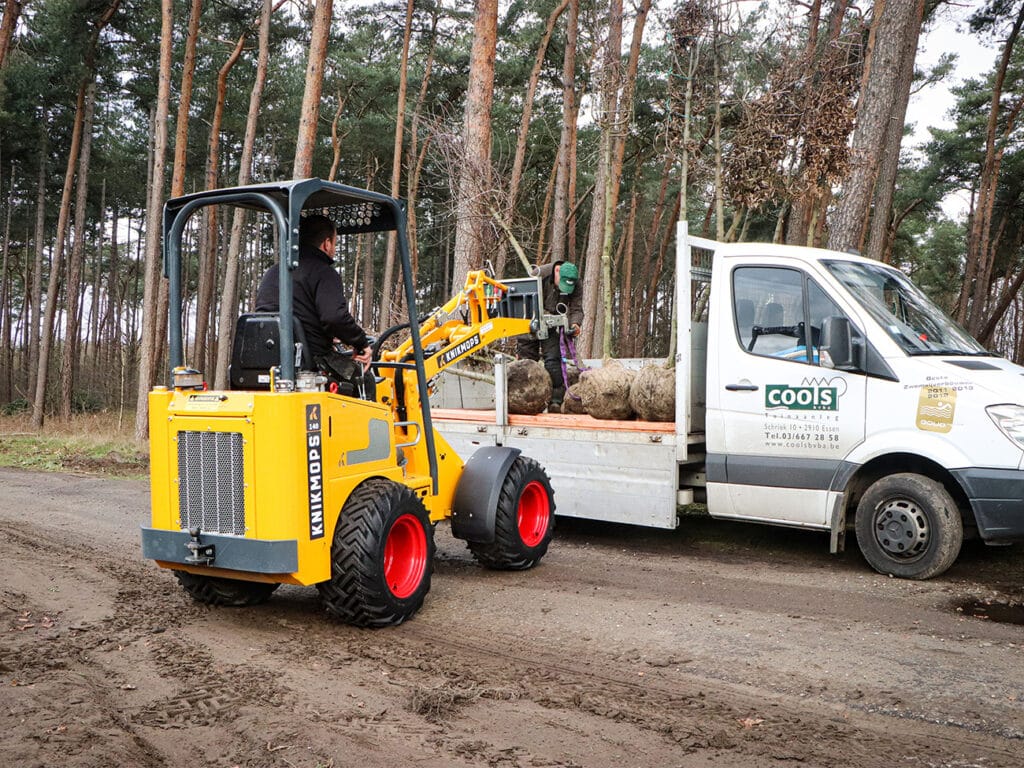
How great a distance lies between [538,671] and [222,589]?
2306mm

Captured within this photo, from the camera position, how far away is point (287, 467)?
4754 mm

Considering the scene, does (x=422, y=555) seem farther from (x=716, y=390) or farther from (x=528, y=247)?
(x=528, y=247)

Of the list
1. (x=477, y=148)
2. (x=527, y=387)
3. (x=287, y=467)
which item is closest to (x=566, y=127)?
(x=477, y=148)

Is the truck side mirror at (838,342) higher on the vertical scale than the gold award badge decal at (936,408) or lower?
higher

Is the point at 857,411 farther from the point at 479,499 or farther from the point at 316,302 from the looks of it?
the point at 316,302

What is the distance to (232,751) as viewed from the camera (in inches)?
139

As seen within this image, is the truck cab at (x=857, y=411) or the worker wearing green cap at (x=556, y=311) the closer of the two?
the truck cab at (x=857, y=411)

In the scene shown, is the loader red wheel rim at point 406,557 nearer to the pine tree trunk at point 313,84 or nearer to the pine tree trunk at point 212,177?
the pine tree trunk at point 313,84

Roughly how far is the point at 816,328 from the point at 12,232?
3752cm

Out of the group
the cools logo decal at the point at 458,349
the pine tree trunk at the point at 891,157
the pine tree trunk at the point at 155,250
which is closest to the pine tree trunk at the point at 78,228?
the pine tree trunk at the point at 155,250

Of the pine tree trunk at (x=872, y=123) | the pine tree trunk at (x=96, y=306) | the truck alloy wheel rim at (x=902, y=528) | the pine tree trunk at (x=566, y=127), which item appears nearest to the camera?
the truck alloy wheel rim at (x=902, y=528)

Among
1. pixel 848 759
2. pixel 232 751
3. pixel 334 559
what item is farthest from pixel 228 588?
pixel 848 759

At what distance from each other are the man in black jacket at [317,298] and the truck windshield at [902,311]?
12.9 feet

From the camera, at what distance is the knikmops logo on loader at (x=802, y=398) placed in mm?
6602
